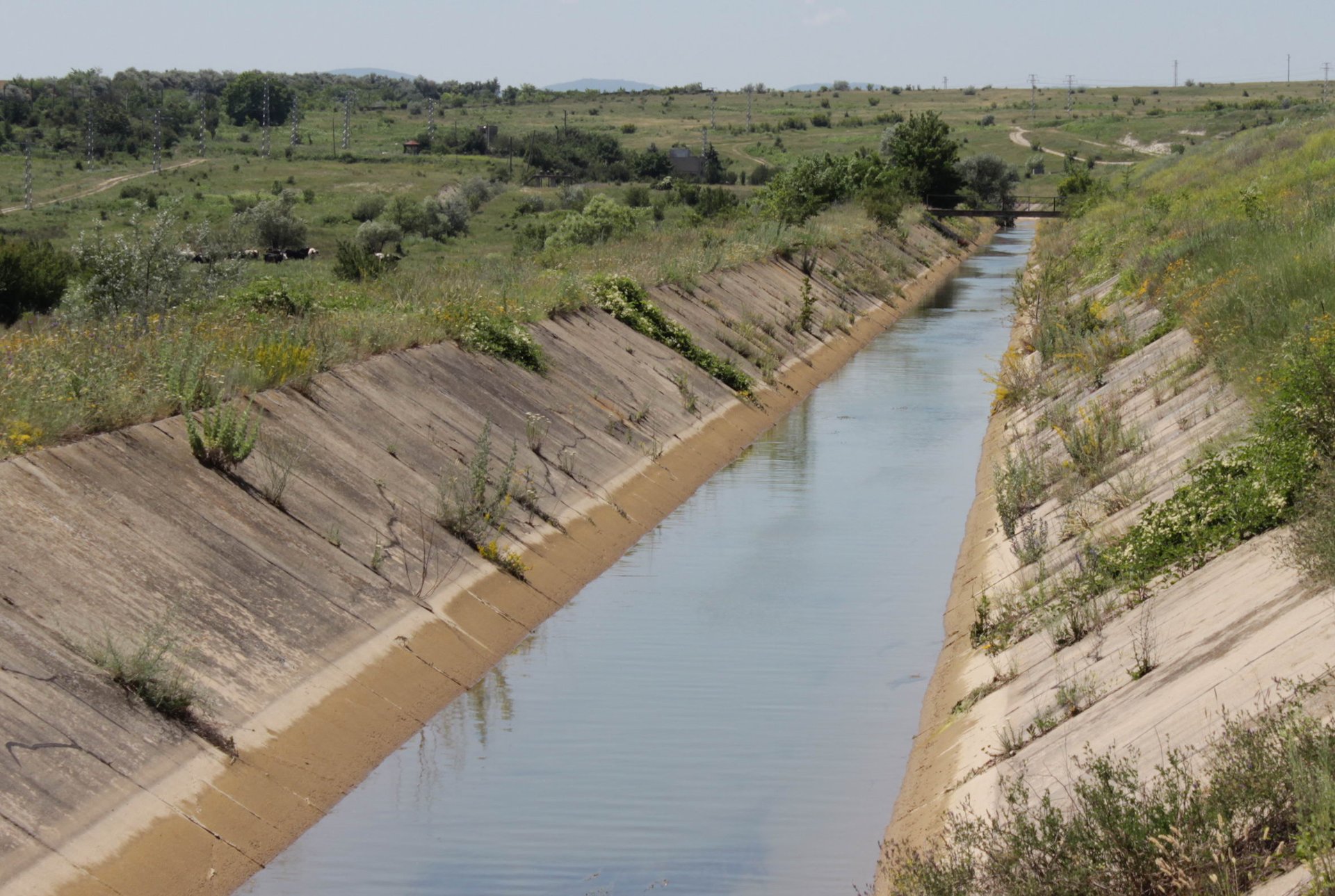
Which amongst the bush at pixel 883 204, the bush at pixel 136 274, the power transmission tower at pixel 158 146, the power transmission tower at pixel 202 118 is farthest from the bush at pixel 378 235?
the power transmission tower at pixel 202 118

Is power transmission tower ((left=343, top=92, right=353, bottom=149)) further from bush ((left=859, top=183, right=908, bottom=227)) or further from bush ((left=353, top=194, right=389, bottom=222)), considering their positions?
bush ((left=859, top=183, right=908, bottom=227))

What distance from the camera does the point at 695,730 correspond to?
39.3 feet

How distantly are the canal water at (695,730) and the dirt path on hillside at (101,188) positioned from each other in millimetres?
73484

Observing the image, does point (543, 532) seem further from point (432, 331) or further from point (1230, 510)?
point (1230, 510)

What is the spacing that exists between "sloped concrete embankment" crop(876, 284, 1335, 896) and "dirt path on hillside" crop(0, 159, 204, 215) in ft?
254

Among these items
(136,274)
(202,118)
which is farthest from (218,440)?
(202,118)

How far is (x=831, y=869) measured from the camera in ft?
31.8

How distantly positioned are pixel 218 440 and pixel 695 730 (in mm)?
4782

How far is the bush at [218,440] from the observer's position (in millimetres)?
13641

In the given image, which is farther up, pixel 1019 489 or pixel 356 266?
pixel 356 266

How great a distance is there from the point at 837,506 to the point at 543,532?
5014 millimetres

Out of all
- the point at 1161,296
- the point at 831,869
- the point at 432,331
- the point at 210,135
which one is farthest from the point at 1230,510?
the point at 210,135

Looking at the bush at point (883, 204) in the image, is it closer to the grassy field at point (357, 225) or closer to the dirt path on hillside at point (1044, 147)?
the grassy field at point (357, 225)

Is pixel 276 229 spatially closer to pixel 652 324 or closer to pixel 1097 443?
pixel 652 324
